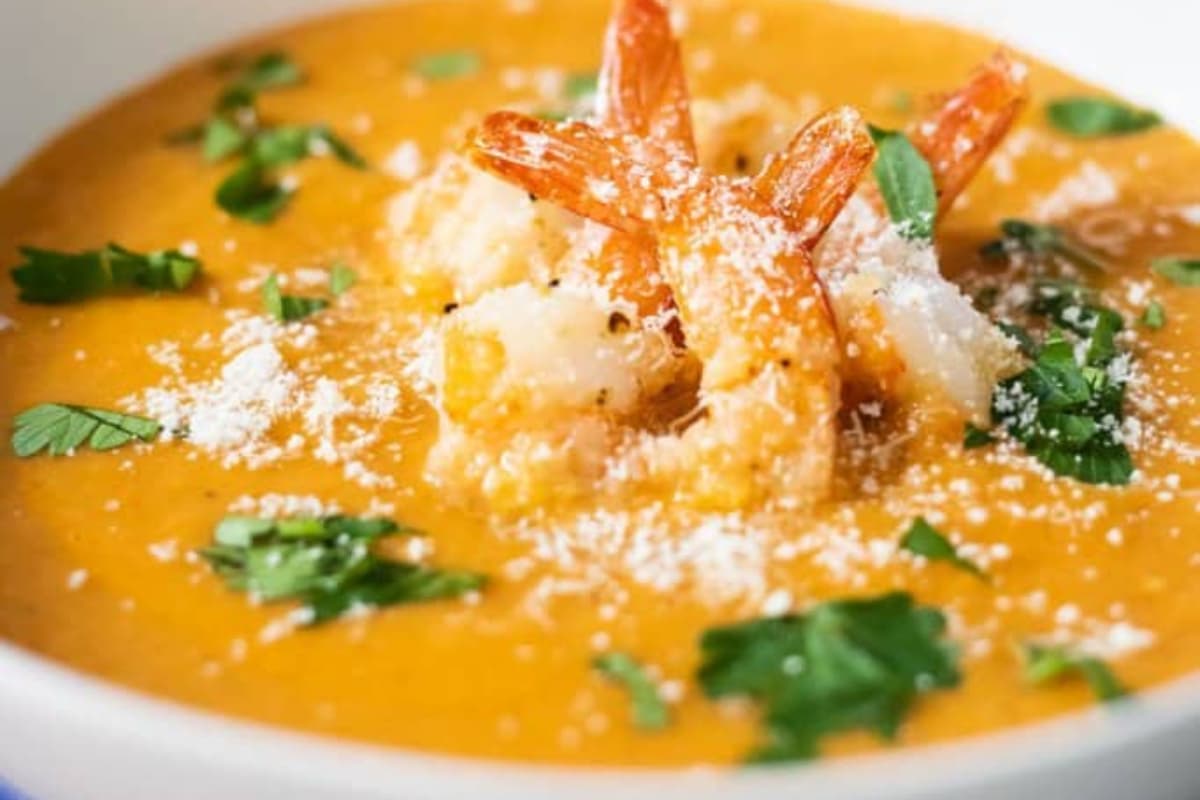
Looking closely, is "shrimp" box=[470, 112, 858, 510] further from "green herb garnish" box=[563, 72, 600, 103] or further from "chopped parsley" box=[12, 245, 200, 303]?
"green herb garnish" box=[563, 72, 600, 103]

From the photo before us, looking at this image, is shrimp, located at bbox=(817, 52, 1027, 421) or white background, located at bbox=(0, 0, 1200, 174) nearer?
shrimp, located at bbox=(817, 52, 1027, 421)

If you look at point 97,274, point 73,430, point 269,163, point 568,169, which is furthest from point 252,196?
point 568,169

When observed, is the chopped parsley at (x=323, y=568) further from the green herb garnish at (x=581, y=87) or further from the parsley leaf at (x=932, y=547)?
the green herb garnish at (x=581, y=87)

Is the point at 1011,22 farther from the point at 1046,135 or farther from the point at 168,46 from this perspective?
the point at 168,46

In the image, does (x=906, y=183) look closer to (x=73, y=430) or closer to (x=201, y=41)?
(x=73, y=430)

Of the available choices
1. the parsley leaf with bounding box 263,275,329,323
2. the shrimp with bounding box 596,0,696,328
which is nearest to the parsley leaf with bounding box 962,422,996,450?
the shrimp with bounding box 596,0,696,328

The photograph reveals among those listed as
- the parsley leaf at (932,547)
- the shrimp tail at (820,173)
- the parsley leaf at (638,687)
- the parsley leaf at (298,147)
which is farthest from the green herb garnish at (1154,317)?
the parsley leaf at (298,147)
